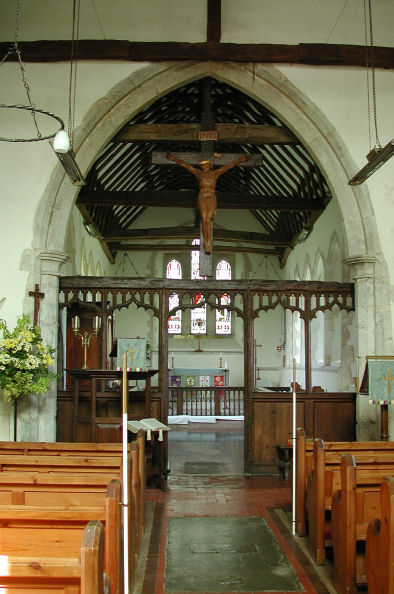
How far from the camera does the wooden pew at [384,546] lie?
8.53 ft

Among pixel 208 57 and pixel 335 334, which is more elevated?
pixel 208 57

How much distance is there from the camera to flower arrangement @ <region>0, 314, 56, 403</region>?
21.0 feet

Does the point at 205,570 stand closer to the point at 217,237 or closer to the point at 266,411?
the point at 266,411

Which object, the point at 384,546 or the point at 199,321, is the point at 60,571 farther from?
the point at 199,321

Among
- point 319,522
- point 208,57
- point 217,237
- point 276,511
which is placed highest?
point 208,57

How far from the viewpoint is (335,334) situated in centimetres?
1186

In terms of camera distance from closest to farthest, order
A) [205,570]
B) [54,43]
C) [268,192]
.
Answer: [205,570] < [54,43] < [268,192]

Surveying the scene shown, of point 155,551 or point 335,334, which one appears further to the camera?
point 335,334

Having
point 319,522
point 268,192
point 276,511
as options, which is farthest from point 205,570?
point 268,192

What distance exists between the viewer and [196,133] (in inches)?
325

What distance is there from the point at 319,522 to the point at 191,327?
1384cm

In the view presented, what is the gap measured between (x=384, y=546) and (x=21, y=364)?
4.61m

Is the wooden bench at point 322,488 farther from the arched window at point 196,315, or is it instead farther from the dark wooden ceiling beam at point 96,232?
the arched window at point 196,315

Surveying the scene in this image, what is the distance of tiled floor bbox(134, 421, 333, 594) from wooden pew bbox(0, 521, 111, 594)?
195 cm
